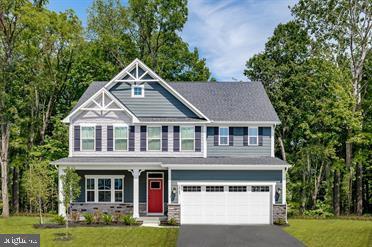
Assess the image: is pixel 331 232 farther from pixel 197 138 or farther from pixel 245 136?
pixel 197 138

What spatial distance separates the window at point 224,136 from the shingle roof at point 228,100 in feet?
2.01

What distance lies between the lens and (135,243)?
18.3m

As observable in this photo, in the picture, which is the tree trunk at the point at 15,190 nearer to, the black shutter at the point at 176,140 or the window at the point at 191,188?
the black shutter at the point at 176,140

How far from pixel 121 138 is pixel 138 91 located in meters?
3.09

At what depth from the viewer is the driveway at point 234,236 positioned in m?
18.0

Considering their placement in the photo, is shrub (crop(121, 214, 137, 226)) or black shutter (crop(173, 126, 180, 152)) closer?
shrub (crop(121, 214, 137, 226))

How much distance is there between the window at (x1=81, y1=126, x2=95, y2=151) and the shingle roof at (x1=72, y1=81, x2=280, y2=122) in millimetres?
1598

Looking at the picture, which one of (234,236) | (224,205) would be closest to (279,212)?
(224,205)

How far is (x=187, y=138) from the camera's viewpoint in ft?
88.2

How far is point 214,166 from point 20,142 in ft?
55.2

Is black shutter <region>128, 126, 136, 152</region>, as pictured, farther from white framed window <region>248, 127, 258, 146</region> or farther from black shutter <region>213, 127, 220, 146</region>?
white framed window <region>248, 127, 258, 146</region>

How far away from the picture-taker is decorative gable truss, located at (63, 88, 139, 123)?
2648cm

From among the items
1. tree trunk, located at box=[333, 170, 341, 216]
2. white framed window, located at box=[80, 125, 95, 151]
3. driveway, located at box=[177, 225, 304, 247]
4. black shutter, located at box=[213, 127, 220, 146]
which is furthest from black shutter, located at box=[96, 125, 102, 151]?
tree trunk, located at box=[333, 170, 341, 216]

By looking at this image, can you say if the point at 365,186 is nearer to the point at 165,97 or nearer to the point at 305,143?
the point at 305,143
